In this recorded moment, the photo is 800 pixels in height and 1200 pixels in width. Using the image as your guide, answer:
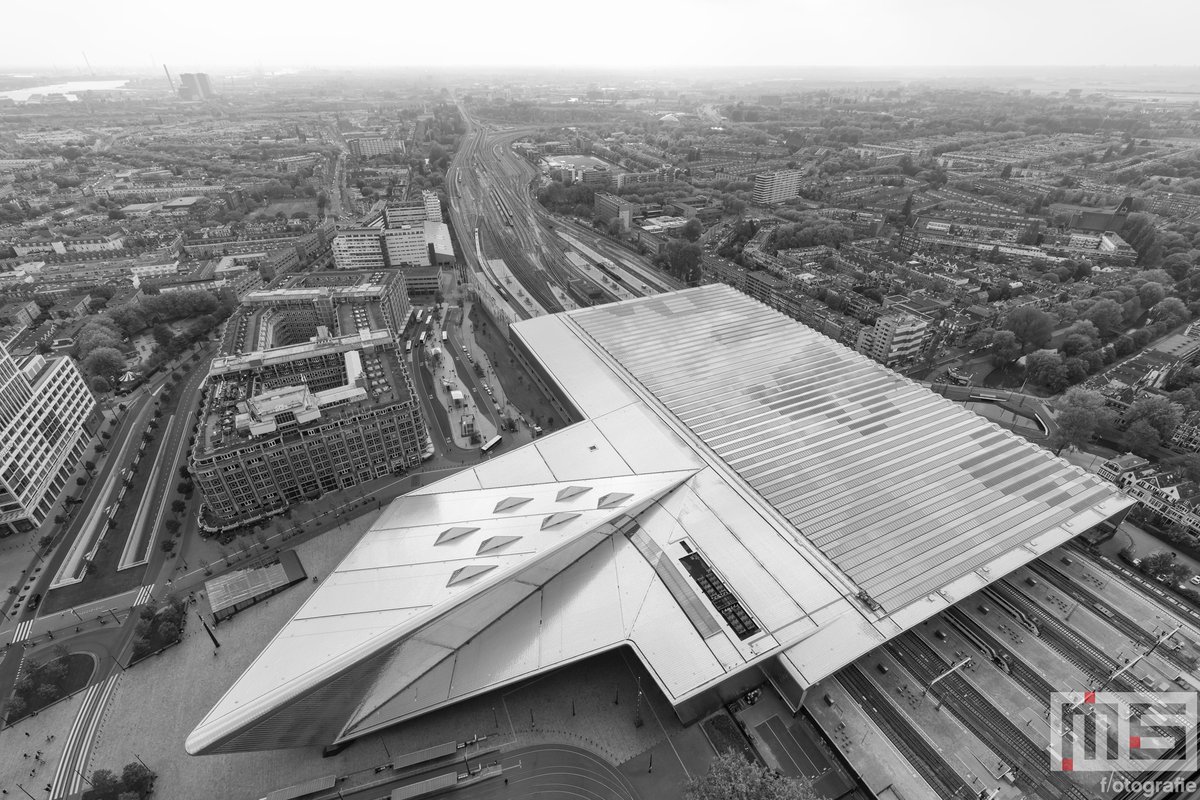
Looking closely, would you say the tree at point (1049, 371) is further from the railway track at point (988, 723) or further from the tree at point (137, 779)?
the tree at point (137, 779)

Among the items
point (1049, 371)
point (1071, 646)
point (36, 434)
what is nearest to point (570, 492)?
point (1071, 646)

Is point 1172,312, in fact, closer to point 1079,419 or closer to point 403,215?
point 1079,419

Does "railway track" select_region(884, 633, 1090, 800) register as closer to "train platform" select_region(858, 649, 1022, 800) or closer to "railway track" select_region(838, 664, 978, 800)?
"train platform" select_region(858, 649, 1022, 800)

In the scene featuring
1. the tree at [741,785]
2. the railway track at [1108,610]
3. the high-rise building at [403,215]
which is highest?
the high-rise building at [403,215]

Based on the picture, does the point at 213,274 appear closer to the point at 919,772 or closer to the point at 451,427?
the point at 451,427

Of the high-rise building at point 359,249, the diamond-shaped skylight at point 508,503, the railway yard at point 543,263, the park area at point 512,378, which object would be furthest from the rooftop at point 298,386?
the high-rise building at point 359,249

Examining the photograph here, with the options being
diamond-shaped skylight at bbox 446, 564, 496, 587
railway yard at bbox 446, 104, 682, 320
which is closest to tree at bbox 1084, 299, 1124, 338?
railway yard at bbox 446, 104, 682, 320
